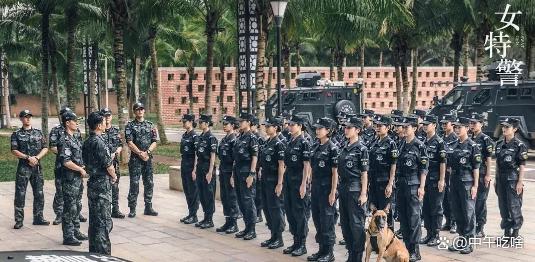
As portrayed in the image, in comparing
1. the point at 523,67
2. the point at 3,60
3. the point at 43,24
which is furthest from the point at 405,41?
the point at 3,60

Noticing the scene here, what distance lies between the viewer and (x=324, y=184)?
8586 millimetres

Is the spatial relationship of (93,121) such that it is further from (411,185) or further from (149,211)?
(149,211)

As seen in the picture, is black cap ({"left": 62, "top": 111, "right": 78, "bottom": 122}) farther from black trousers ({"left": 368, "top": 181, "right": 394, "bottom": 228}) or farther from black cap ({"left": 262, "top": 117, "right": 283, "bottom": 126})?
black trousers ({"left": 368, "top": 181, "right": 394, "bottom": 228})

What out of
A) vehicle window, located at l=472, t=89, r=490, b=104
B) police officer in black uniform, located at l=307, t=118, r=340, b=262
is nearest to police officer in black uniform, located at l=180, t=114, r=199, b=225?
police officer in black uniform, located at l=307, t=118, r=340, b=262

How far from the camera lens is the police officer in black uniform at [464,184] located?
9.23 meters

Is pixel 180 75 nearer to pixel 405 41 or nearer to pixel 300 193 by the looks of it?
pixel 405 41

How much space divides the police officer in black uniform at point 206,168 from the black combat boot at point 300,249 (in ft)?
7.11

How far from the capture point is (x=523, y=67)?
70.1 feet

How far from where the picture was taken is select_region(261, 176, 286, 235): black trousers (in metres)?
9.42

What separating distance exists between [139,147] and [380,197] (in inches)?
169

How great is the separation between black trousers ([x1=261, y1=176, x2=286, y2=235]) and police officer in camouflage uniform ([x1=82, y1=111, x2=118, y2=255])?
213 cm

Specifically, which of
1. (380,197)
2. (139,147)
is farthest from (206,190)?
(380,197)

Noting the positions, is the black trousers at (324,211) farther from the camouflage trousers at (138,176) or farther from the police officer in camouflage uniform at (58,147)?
the camouflage trousers at (138,176)

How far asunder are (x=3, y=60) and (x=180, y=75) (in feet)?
29.4
